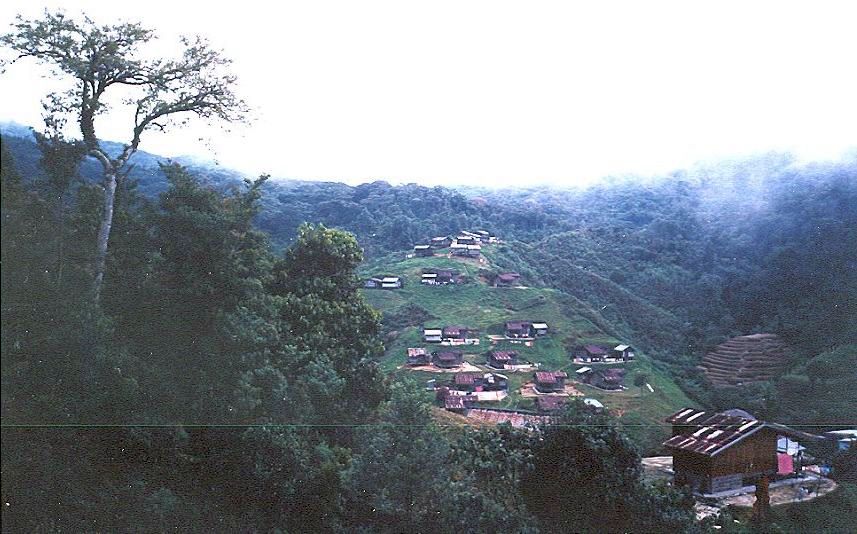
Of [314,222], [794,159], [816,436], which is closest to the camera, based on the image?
[816,436]

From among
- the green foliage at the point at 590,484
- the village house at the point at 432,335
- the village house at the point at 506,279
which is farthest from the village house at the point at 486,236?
the green foliage at the point at 590,484

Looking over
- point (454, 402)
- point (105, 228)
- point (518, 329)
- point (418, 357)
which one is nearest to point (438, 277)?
point (418, 357)

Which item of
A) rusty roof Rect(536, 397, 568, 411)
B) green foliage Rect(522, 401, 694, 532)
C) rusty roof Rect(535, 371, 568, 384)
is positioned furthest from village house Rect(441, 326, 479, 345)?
green foliage Rect(522, 401, 694, 532)

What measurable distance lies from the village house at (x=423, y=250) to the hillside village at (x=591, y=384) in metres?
0.39

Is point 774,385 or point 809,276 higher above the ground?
point 809,276

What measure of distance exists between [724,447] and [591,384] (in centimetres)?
109

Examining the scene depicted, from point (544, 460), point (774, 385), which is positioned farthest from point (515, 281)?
point (774, 385)

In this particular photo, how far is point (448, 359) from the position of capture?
17.5 ft

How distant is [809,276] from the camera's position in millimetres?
5125

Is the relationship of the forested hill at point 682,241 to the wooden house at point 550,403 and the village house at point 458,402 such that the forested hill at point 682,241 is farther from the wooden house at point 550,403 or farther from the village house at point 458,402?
the village house at point 458,402

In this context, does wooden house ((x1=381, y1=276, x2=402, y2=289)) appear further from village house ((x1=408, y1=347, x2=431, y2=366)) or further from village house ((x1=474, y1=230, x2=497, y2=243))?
village house ((x1=474, y1=230, x2=497, y2=243))

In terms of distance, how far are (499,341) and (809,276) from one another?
2.48 m

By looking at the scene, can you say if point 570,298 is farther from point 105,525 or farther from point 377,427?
point 105,525

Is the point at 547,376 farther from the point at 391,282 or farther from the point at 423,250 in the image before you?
the point at 391,282
